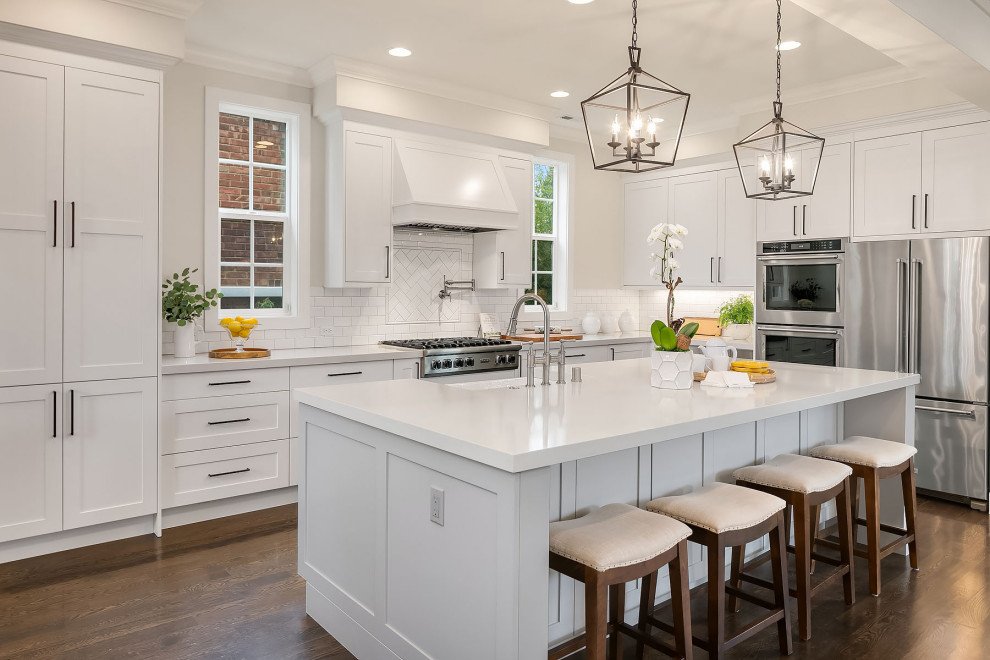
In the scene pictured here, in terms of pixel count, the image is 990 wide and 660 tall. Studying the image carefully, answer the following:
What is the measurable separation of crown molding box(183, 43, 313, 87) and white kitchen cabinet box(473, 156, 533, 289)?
1.70 m

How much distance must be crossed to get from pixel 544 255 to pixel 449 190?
5.70ft

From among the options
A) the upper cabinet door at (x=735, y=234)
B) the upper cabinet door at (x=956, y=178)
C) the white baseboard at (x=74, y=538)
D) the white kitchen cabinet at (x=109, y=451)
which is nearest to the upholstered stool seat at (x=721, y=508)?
the white kitchen cabinet at (x=109, y=451)

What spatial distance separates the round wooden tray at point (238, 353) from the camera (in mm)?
4371

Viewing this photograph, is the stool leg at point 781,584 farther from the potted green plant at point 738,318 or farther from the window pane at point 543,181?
the window pane at point 543,181

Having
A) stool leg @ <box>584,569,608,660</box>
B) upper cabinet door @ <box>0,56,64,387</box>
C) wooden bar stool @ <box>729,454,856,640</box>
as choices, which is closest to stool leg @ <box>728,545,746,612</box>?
wooden bar stool @ <box>729,454,856,640</box>

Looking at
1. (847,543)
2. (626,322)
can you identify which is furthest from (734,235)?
(847,543)

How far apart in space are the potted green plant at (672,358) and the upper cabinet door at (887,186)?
8.81 feet

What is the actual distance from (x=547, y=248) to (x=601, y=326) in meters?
0.98

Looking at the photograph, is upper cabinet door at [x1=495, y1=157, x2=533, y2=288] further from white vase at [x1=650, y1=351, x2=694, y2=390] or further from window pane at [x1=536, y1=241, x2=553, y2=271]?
white vase at [x1=650, y1=351, x2=694, y2=390]

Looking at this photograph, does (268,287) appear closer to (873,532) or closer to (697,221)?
(697,221)

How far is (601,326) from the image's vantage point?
704cm

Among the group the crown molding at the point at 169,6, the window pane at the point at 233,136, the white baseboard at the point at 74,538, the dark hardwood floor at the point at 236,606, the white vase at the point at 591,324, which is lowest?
the dark hardwood floor at the point at 236,606

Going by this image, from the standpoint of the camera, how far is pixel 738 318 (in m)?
6.27

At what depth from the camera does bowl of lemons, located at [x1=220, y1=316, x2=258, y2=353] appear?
14.6 feet
